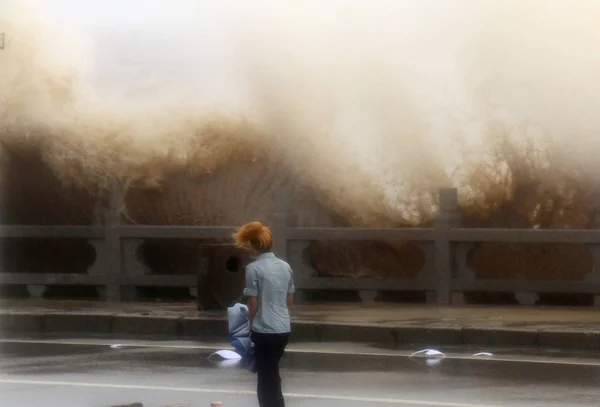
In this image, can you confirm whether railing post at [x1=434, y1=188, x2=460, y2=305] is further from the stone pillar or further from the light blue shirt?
the light blue shirt

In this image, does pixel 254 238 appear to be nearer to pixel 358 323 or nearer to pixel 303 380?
pixel 303 380

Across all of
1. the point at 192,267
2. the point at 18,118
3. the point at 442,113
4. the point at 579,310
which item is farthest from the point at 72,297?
the point at 579,310

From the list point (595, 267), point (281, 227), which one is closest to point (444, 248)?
point (595, 267)

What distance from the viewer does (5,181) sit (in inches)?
847

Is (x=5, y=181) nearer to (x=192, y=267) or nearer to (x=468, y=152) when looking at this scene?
(x=192, y=267)

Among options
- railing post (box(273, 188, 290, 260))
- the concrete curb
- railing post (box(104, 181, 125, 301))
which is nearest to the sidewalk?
the concrete curb

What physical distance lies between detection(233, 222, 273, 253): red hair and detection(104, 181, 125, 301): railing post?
938 centimetres

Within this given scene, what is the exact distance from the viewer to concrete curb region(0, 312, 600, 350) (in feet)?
46.7

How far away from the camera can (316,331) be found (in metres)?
15.3

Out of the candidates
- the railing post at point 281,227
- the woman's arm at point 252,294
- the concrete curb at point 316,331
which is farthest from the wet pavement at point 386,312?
the woman's arm at point 252,294

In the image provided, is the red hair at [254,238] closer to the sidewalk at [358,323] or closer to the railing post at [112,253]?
the sidewalk at [358,323]

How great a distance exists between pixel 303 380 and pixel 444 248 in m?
5.33

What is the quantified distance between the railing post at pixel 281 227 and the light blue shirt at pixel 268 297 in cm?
837

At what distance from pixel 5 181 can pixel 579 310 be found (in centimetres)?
912
